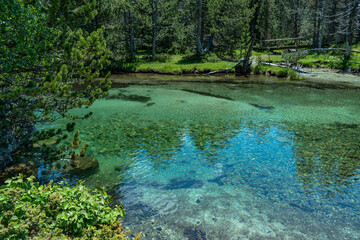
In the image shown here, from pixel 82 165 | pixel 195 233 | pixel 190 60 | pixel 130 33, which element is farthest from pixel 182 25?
pixel 195 233

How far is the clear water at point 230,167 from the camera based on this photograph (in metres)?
6.94

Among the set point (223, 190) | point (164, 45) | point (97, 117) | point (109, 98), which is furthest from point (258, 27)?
point (223, 190)

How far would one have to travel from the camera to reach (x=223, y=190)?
852cm

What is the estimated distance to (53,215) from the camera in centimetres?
454

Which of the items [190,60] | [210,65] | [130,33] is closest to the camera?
[210,65]

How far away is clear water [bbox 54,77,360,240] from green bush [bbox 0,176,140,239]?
203 centimetres

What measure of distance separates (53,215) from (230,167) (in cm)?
711

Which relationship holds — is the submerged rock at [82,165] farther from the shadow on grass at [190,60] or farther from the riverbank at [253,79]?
the shadow on grass at [190,60]

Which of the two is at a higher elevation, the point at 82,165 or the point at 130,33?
the point at 130,33

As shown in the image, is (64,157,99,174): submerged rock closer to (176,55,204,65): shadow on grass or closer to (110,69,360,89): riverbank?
(110,69,360,89): riverbank

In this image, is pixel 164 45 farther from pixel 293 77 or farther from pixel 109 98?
pixel 109 98

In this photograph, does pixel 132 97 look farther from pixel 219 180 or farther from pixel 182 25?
pixel 182 25

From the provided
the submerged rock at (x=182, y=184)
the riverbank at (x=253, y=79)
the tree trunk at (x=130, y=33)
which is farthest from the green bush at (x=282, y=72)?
the submerged rock at (x=182, y=184)

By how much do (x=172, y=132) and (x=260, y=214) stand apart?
747cm
